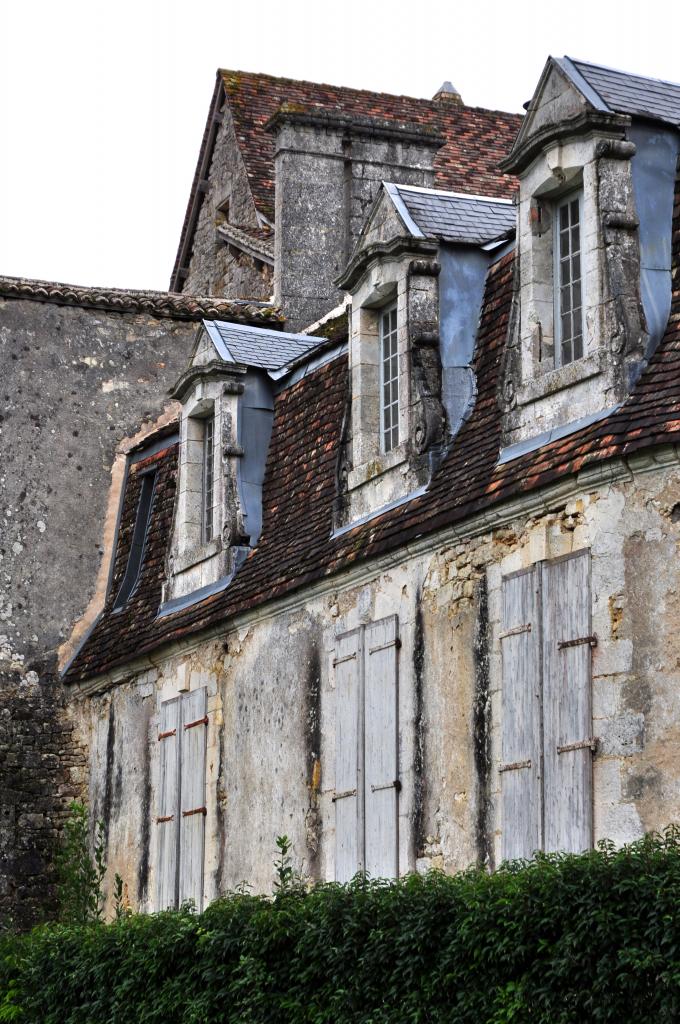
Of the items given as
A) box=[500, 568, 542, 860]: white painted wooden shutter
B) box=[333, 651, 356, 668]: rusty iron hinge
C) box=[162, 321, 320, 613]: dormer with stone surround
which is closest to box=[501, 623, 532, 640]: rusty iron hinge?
box=[500, 568, 542, 860]: white painted wooden shutter

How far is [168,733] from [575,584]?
6169 millimetres

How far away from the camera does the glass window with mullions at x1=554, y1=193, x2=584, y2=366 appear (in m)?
11.3

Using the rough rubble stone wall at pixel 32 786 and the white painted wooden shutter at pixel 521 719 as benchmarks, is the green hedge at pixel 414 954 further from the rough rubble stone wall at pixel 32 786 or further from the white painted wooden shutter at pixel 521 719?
the rough rubble stone wall at pixel 32 786

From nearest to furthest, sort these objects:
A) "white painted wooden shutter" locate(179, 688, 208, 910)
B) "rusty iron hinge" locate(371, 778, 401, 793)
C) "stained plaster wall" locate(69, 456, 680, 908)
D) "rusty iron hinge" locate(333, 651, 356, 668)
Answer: "stained plaster wall" locate(69, 456, 680, 908) → "rusty iron hinge" locate(371, 778, 401, 793) → "rusty iron hinge" locate(333, 651, 356, 668) → "white painted wooden shutter" locate(179, 688, 208, 910)

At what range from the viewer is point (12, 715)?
1781 centimetres

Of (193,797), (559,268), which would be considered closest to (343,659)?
(193,797)

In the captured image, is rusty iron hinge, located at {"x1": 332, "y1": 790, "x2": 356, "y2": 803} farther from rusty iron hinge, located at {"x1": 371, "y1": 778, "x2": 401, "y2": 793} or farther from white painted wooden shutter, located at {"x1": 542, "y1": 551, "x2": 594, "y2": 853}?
white painted wooden shutter, located at {"x1": 542, "y1": 551, "x2": 594, "y2": 853}

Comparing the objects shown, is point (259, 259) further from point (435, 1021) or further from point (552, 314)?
point (435, 1021)

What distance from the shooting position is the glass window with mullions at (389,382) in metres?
13.5

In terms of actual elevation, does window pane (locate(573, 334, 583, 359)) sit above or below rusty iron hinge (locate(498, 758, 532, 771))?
above

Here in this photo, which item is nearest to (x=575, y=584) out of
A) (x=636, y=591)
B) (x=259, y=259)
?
(x=636, y=591)

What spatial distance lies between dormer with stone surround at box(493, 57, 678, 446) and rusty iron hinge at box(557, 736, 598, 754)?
1857 millimetres

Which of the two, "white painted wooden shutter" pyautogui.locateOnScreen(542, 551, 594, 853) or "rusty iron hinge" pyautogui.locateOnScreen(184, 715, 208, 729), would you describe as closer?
"white painted wooden shutter" pyautogui.locateOnScreen(542, 551, 594, 853)

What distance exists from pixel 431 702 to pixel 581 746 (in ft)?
6.31
